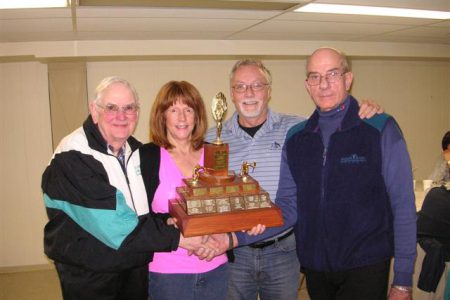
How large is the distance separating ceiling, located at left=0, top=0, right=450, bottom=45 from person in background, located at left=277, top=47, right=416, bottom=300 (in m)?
0.93

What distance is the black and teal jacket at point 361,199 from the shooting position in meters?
1.63

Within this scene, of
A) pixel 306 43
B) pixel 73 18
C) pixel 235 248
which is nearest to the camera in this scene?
pixel 235 248

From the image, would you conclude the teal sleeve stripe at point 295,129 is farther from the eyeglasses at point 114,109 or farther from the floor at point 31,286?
the floor at point 31,286

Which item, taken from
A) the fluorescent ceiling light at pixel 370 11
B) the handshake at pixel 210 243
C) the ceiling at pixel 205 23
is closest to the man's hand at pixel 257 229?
the handshake at pixel 210 243

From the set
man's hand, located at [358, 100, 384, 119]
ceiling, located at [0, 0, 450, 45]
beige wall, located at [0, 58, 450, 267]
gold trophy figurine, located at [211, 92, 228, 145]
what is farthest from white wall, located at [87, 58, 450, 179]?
man's hand, located at [358, 100, 384, 119]

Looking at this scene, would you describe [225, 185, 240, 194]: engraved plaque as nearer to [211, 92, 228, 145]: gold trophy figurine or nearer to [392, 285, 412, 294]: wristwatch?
[211, 92, 228, 145]: gold trophy figurine

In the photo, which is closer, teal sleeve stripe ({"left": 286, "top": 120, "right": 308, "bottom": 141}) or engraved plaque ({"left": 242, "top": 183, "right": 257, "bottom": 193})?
engraved plaque ({"left": 242, "top": 183, "right": 257, "bottom": 193})

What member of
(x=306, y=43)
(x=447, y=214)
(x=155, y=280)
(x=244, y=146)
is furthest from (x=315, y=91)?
(x=306, y=43)

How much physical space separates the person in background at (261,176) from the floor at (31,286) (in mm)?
1958

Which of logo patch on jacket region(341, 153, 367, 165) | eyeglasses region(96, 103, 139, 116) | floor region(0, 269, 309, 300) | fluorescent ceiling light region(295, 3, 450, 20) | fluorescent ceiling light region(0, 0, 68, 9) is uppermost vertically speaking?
fluorescent ceiling light region(295, 3, 450, 20)

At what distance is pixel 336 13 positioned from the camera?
275cm

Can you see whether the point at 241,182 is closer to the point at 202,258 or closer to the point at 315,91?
the point at 202,258

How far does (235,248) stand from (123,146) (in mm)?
813

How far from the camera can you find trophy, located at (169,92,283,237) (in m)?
1.68
